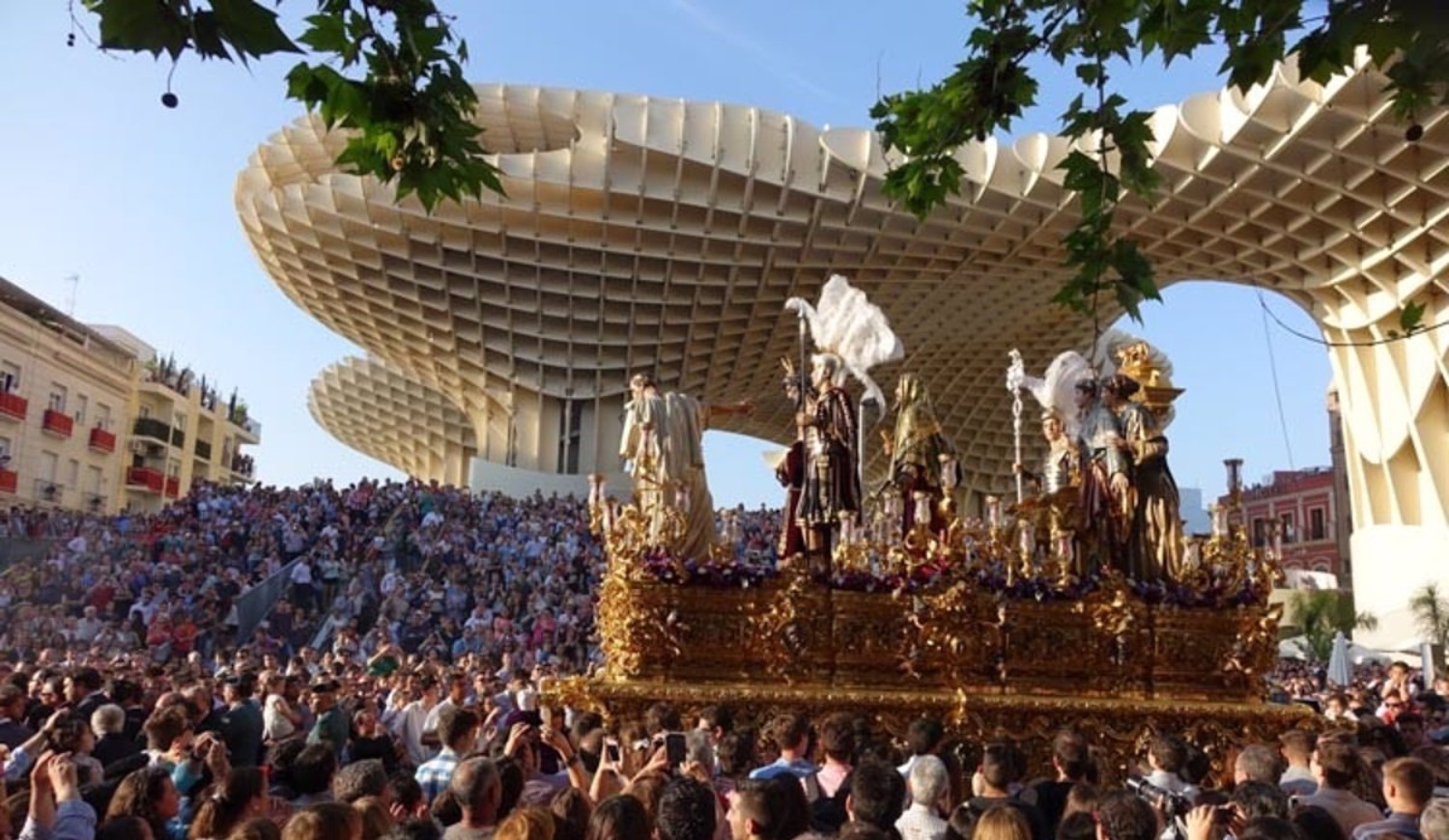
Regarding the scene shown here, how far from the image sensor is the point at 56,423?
153 feet

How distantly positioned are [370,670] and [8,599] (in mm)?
12376

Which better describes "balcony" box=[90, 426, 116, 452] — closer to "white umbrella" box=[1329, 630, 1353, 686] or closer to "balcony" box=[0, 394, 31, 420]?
"balcony" box=[0, 394, 31, 420]

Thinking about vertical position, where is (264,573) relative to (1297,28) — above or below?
below

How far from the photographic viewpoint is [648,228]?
40281mm

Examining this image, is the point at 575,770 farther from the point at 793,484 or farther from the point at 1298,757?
the point at 793,484

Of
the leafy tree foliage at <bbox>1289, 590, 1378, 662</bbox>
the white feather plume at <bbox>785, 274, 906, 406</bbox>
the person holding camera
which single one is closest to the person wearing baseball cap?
the person holding camera

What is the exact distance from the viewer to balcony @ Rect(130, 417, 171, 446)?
186 feet

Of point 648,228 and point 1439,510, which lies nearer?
point 1439,510

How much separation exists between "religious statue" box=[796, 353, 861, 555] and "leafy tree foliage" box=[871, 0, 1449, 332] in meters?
5.58

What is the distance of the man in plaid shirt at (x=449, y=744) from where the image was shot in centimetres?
605

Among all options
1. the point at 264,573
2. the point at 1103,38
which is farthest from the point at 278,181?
the point at 1103,38

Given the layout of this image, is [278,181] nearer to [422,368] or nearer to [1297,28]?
[422,368]

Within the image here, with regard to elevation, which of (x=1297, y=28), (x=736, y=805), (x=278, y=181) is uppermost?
(x=278, y=181)

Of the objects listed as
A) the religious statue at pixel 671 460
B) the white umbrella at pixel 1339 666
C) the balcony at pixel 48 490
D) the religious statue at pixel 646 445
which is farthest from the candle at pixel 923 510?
the balcony at pixel 48 490
